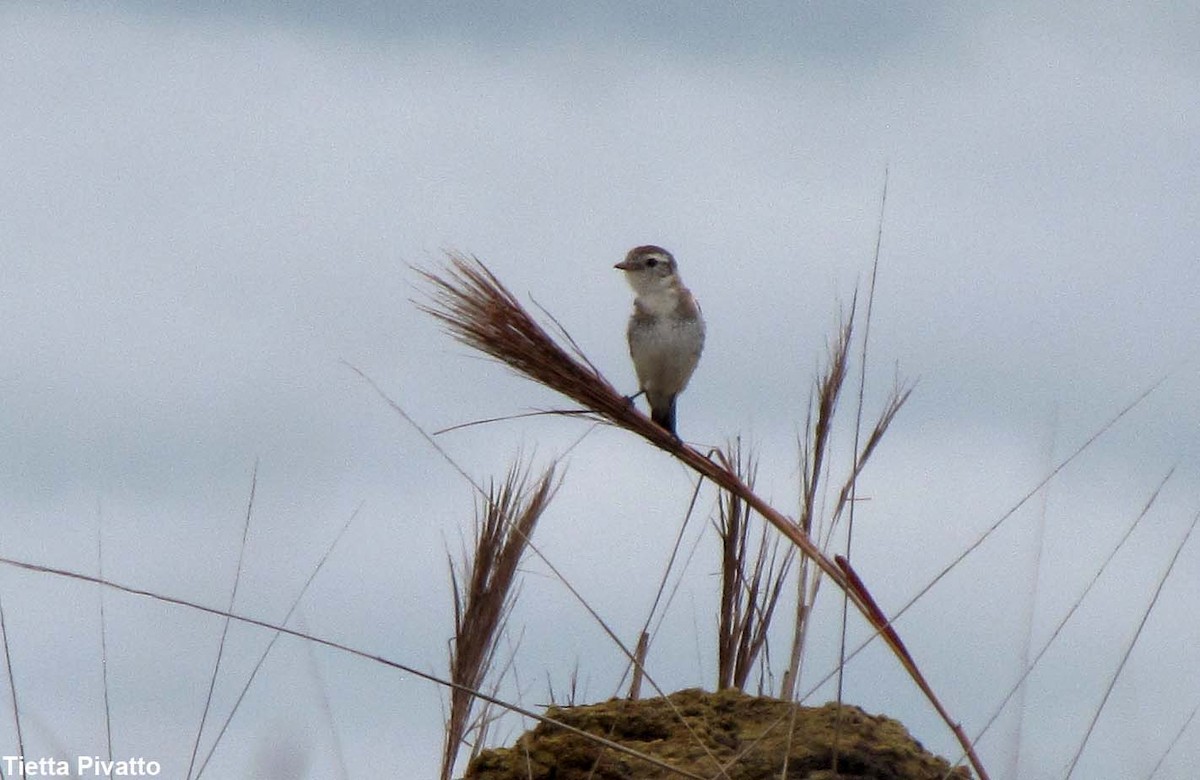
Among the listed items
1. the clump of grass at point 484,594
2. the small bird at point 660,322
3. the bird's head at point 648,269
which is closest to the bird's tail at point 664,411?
the small bird at point 660,322

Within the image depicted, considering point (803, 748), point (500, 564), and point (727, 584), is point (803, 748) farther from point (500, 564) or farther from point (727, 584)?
point (500, 564)

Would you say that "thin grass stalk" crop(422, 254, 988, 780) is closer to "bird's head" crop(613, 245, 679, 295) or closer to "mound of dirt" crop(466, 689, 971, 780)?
"mound of dirt" crop(466, 689, 971, 780)

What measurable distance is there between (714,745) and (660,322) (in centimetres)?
441

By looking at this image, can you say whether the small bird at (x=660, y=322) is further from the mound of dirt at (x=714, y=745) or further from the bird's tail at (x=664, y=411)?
the mound of dirt at (x=714, y=745)

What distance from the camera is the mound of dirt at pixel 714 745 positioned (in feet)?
9.89

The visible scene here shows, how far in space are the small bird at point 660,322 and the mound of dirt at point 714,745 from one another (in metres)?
4.15

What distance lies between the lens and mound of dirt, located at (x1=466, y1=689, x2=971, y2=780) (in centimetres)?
302

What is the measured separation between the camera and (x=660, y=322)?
737 centimetres

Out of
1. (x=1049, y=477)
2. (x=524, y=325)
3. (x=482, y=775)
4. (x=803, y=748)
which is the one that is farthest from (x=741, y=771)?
(x=524, y=325)

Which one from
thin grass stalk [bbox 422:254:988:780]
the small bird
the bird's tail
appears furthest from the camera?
the bird's tail

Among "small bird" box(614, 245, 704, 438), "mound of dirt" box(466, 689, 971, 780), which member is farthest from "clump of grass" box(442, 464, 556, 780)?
"small bird" box(614, 245, 704, 438)

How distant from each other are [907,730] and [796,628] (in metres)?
0.58

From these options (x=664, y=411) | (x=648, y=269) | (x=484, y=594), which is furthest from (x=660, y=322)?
(x=484, y=594)

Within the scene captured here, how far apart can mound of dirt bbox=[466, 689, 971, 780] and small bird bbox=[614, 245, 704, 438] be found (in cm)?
415
